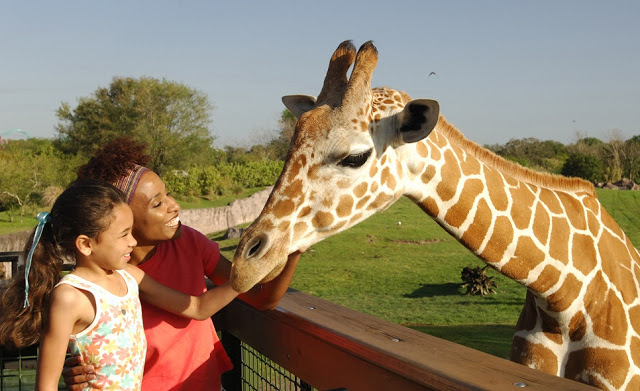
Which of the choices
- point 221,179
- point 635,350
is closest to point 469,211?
point 635,350

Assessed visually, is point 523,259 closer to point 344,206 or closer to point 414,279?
point 344,206

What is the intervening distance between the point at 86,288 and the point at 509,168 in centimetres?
186

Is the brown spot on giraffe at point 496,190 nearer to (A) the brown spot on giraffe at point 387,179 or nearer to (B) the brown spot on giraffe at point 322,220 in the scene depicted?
(A) the brown spot on giraffe at point 387,179

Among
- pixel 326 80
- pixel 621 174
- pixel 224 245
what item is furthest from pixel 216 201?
pixel 326 80

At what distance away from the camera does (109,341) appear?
1771mm

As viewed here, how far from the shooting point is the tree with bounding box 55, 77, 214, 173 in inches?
1316

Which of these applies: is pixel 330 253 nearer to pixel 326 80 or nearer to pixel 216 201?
pixel 216 201

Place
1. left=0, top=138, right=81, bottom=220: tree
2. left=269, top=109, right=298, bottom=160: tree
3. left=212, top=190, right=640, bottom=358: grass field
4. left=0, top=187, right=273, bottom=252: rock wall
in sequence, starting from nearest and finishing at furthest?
left=212, top=190, right=640, bottom=358: grass field → left=0, top=187, right=273, bottom=252: rock wall → left=0, top=138, right=81, bottom=220: tree → left=269, top=109, right=298, bottom=160: tree

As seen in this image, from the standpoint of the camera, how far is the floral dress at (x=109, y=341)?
174 centimetres

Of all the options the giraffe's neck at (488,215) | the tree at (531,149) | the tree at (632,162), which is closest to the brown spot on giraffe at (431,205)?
the giraffe's neck at (488,215)

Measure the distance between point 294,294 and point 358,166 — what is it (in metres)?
0.54

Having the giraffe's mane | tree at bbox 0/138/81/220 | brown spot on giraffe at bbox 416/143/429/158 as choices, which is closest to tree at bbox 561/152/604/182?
tree at bbox 0/138/81/220

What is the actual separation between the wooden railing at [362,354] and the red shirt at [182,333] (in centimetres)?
17

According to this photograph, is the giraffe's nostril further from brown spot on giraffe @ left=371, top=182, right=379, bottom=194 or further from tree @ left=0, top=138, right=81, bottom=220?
tree @ left=0, top=138, right=81, bottom=220
